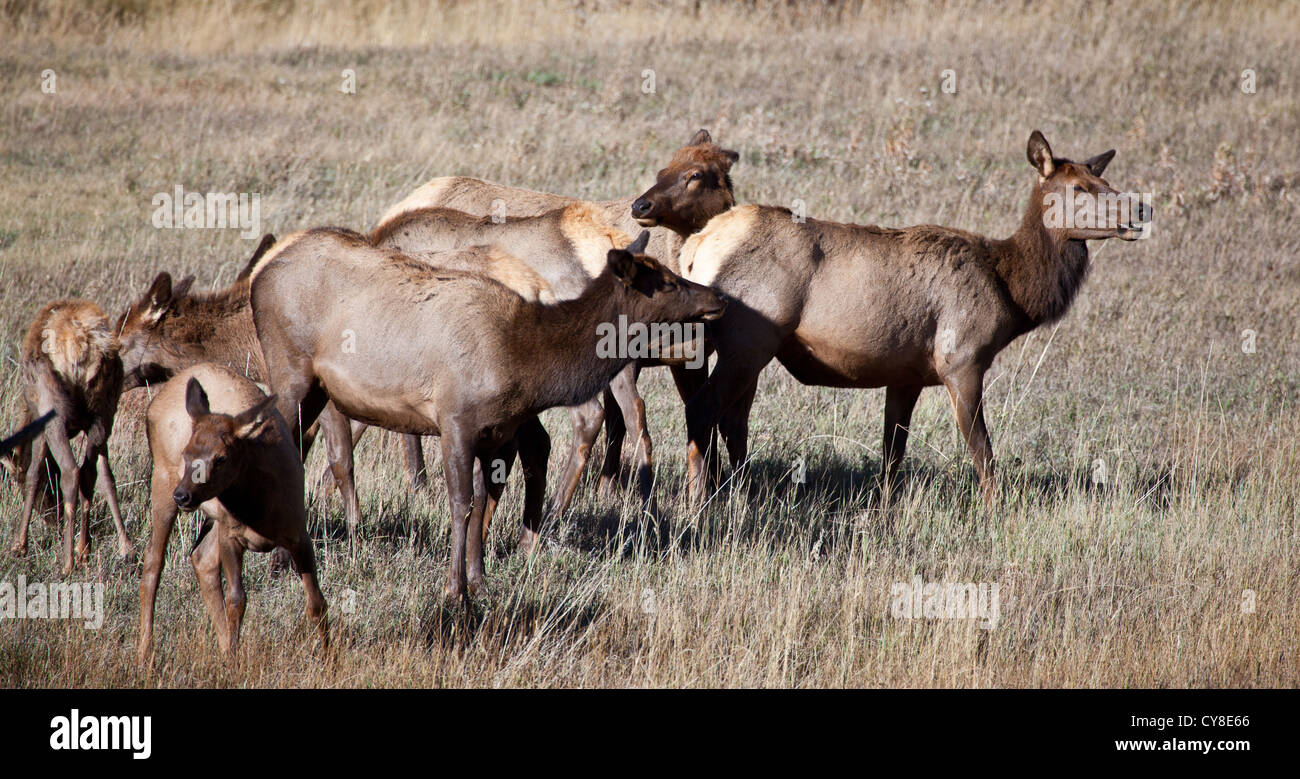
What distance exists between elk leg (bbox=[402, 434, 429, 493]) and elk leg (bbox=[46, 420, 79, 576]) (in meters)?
2.46

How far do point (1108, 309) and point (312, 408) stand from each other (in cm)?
994

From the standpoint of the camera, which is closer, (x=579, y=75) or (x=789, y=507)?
(x=789, y=507)

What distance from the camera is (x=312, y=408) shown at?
7613 mm

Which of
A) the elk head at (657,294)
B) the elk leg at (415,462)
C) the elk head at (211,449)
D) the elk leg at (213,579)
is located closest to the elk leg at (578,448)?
the elk leg at (415,462)

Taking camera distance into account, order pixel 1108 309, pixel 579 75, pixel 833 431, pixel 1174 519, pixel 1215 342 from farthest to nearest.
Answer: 1. pixel 579 75
2. pixel 1108 309
3. pixel 1215 342
4. pixel 833 431
5. pixel 1174 519

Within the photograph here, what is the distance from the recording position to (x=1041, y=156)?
9078 mm

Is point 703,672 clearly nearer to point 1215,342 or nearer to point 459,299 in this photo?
point 459,299

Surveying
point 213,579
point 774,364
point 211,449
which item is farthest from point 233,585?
point 774,364

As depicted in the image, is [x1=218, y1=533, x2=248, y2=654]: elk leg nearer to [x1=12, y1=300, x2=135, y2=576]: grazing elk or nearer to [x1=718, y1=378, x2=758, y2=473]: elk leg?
[x1=12, y1=300, x2=135, y2=576]: grazing elk

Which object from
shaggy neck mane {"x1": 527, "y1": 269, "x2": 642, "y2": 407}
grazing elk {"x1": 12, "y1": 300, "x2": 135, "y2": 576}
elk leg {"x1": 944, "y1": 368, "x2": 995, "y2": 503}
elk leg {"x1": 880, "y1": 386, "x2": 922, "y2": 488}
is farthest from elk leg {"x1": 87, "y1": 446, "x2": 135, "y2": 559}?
elk leg {"x1": 944, "y1": 368, "x2": 995, "y2": 503}

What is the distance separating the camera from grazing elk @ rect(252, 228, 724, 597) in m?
6.71

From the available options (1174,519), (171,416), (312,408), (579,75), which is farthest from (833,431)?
(579,75)

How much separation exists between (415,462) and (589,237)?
2245 millimetres

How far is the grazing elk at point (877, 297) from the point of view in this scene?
28.1 feet
